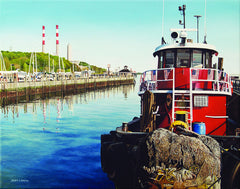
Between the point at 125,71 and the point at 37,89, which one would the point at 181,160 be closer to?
the point at 37,89

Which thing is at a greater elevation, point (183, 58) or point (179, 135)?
point (183, 58)

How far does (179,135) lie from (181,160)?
896 mm

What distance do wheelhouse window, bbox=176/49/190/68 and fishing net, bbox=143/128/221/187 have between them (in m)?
5.85

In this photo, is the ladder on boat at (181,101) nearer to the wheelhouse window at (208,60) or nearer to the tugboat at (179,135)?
the tugboat at (179,135)

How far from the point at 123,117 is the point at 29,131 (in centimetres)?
1166

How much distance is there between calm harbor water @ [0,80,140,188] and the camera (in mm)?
13164

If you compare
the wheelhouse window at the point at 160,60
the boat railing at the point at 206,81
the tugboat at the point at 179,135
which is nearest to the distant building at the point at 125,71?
the wheelhouse window at the point at 160,60

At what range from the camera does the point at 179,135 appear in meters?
9.38

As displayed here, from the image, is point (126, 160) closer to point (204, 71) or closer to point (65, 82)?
point (204, 71)

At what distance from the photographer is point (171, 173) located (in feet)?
29.3

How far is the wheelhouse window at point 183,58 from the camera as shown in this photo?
14.2 m

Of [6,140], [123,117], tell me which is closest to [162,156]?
[6,140]

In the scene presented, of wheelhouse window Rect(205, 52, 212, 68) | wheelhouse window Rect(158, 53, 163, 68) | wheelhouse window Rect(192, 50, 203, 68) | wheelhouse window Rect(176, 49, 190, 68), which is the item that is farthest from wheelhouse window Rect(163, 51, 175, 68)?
wheelhouse window Rect(205, 52, 212, 68)

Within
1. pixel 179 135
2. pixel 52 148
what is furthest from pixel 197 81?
pixel 52 148
